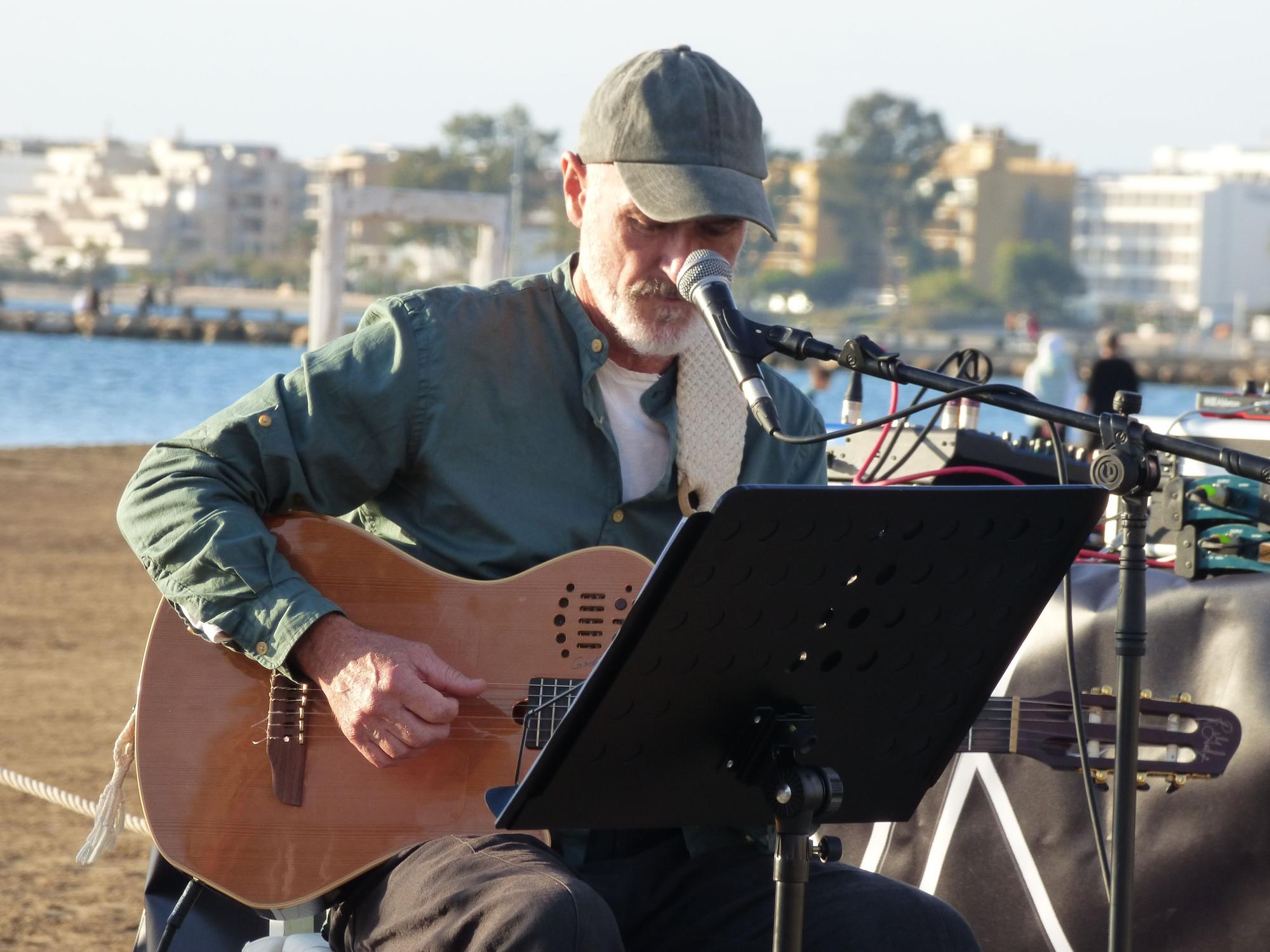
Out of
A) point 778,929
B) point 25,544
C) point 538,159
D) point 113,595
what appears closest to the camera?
point 778,929

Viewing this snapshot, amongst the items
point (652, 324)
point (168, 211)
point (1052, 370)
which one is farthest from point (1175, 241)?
point (652, 324)

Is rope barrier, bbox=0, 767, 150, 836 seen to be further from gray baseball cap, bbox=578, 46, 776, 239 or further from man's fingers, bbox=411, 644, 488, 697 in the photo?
gray baseball cap, bbox=578, 46, 776, 239

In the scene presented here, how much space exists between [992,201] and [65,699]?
11325 centimetres

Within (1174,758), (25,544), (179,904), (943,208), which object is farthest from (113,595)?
(943,208)

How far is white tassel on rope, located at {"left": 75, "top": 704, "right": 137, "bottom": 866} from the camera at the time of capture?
2768 mm

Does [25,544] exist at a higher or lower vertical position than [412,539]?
lower

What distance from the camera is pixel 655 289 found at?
2.73 meters

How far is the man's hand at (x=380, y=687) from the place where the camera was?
2494 millimetres

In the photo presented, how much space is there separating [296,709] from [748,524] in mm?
1078

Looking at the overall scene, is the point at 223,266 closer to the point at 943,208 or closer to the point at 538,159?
the point at 538,159

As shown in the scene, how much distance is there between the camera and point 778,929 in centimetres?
193

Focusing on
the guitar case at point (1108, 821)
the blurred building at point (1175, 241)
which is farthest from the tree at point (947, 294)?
the guitar case at point (1108, 821)

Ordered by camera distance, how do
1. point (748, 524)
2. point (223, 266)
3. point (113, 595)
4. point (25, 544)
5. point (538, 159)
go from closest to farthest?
point (748, 524) < point (113, 595) < point (25, 544) < point (538, 159) < point (223, 266)

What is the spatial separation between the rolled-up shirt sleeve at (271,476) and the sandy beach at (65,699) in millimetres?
1721
